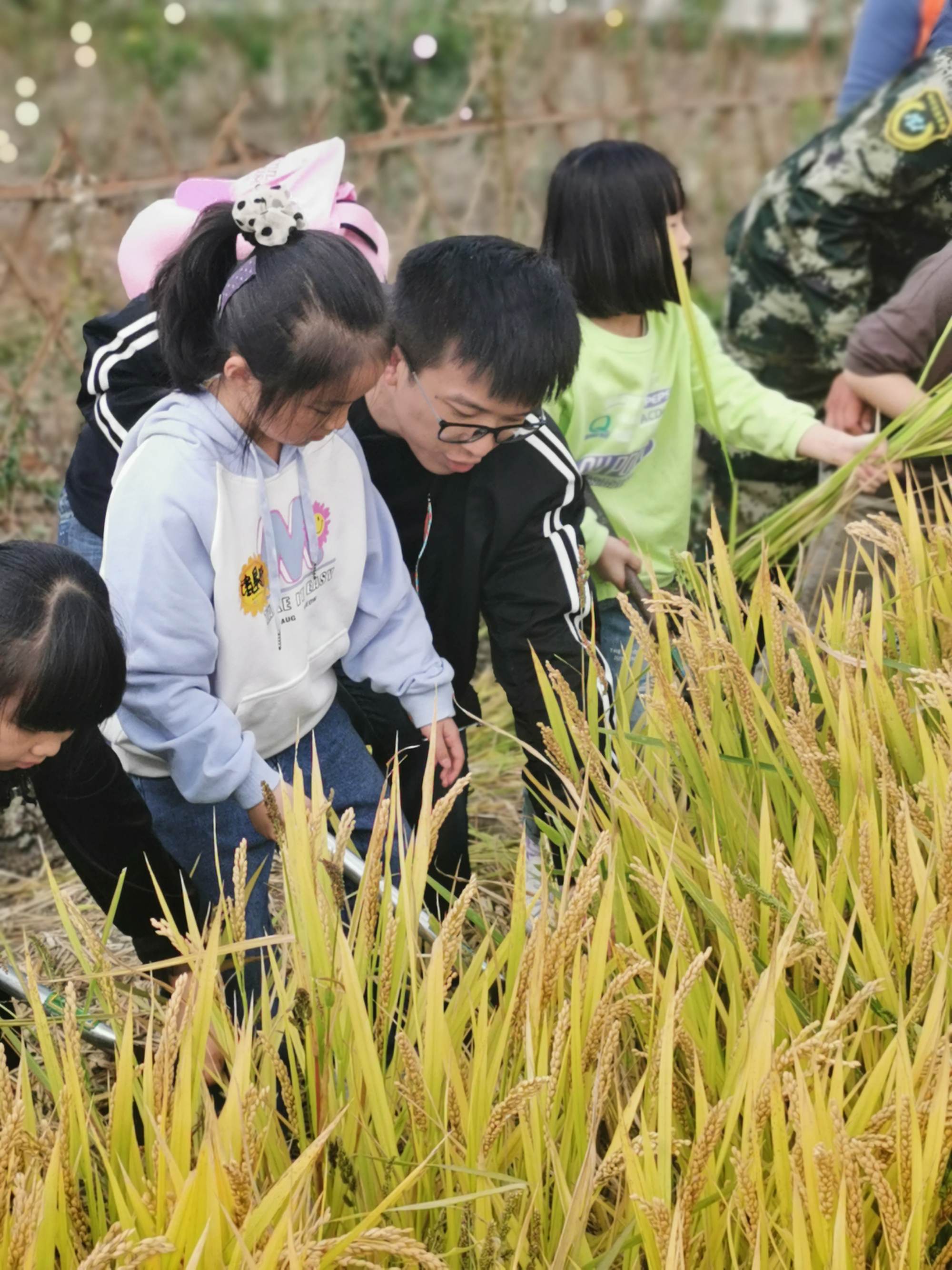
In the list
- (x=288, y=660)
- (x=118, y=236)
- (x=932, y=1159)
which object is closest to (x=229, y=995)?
(x=288, y=660)

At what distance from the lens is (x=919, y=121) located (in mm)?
2340

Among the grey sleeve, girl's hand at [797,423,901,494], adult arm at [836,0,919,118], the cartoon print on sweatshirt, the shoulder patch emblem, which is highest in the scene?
adult arm at [836,0,919,118]

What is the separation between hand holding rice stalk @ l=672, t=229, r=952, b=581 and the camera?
6.53ft

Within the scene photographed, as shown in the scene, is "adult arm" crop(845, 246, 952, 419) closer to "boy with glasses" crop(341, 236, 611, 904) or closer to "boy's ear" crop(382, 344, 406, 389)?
"boy with glasses" crop(341, 236, 611, 904)

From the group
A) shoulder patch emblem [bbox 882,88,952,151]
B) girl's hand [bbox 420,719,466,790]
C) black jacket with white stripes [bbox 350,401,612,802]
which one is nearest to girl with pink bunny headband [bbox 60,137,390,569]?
black jacket with white stripes [bbox 350,401,612,802]

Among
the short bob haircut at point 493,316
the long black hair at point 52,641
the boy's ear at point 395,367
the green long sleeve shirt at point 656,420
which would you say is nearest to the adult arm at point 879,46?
the green long sleeve shirt at point 656,420

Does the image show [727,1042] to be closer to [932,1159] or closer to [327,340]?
[932,1159]

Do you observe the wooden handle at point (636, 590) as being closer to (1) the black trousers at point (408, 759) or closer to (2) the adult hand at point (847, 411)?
(1) the black trousers at point (408, 759)

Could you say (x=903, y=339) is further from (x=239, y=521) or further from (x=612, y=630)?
(x=239, y=521)

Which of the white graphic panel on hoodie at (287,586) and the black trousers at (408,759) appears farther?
the black trousers at (408,759)

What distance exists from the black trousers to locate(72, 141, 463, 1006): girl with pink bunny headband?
0.45ft

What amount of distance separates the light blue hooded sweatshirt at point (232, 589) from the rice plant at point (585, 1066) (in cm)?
29

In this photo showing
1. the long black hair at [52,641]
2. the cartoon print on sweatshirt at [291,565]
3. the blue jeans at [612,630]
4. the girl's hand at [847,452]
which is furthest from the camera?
the blue jeans at [612,630]

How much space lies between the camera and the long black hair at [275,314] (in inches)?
56.8
